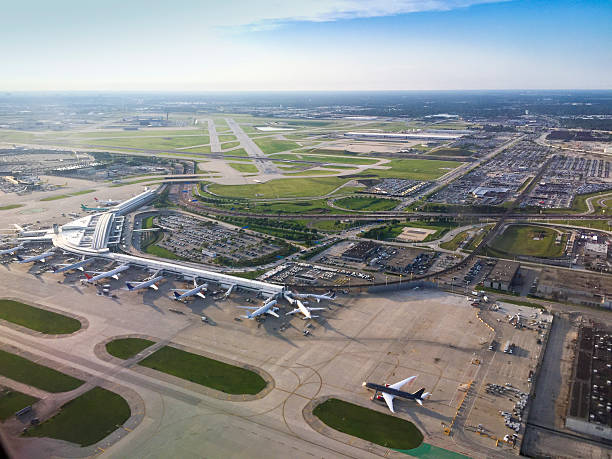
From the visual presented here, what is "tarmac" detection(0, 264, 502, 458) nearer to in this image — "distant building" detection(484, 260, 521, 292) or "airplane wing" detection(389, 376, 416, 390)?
"airplane wing" detection(389, 376, 416, 390)

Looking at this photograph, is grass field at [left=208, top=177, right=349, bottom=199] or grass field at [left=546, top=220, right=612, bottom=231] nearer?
grass field at [left=546, top=220, right=612, bottom=231]

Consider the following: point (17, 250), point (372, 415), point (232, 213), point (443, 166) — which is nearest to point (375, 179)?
point (443, 166)

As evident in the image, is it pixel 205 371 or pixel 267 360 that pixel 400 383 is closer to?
pixel 267 360

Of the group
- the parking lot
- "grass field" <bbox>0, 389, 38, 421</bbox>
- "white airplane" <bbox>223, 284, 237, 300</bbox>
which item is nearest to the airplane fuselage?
"white airplane" <bbox>223, 284, 237, 300</bbox>

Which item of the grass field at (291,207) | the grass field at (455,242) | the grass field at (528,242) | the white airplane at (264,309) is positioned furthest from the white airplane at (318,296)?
the grass field at (291,207)

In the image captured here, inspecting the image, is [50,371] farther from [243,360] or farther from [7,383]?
[243,360]
